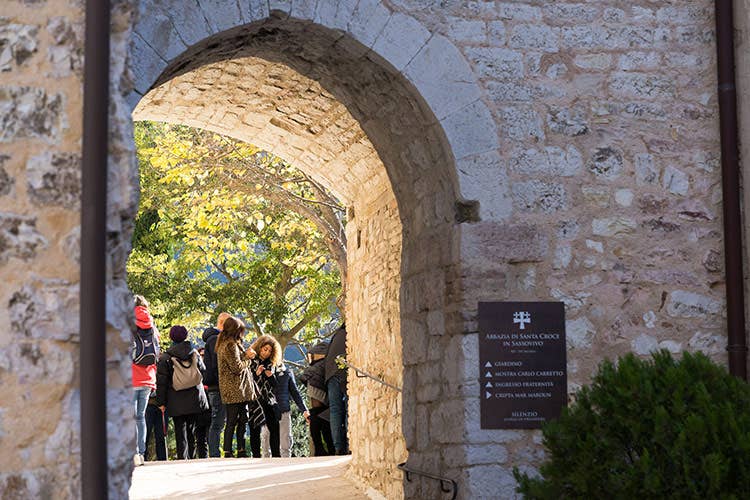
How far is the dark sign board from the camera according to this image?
18.4 feet

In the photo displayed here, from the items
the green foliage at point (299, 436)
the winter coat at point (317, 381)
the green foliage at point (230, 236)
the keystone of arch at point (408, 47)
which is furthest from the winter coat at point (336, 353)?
the green foliage at point (299, 436)

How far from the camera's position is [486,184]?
5.73 metres

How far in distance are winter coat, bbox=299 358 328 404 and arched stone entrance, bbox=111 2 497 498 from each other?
7.05ft

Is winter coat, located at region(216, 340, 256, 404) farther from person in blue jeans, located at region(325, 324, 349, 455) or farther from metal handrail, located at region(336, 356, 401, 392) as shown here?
metal handrail, located at region(336, 356, 401, 392)

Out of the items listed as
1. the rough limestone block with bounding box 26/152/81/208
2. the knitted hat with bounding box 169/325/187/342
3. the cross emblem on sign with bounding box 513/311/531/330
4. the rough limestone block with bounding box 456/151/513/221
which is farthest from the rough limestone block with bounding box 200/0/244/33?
the knitted hat with bounding box 169/325/187/342

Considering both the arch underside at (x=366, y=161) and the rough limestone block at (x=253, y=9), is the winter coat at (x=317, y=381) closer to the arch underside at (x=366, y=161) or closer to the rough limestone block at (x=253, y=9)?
the arch underside at (x=366, y=161)

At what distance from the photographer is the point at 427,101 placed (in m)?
5.73

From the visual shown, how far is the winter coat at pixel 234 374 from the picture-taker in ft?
31.3

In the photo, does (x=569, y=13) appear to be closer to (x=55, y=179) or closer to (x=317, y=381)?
(x=55, y=179)

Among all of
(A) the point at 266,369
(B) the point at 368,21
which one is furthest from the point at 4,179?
(A) the point at 266,369

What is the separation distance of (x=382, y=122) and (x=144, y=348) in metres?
3.24

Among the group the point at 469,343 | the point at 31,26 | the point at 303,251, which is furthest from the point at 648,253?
the point at 303,251

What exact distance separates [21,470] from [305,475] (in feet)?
19.5

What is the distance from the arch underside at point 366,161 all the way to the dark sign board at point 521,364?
0.28m
